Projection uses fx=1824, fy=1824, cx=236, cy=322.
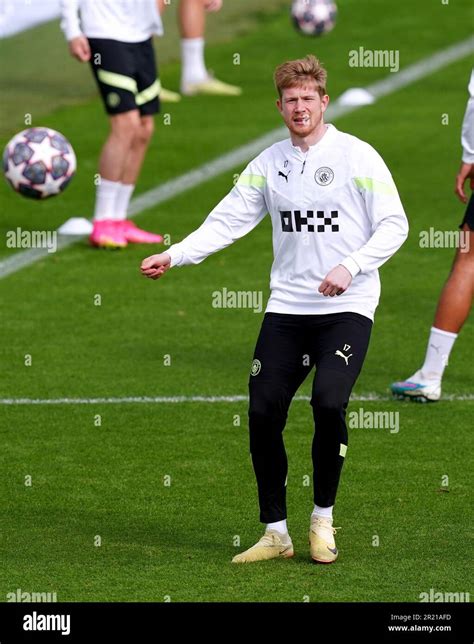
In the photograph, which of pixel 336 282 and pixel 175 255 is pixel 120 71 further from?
pixel 336 282

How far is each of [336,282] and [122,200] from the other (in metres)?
7.08

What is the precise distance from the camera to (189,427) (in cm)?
942

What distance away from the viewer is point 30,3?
22.2m

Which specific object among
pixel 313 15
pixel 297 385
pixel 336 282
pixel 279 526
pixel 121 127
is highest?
pixel 313 15

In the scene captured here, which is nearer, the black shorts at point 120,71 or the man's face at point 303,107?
the man's face at point 303,107

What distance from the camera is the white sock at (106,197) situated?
1376cm

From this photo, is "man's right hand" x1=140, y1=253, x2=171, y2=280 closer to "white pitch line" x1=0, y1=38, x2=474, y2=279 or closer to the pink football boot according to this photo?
"white pitch line" x1=0, y1=38, x2=474, y2=279

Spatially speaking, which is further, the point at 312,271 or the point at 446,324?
the point at 446,324

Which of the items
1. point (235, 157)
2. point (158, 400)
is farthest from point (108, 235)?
point (158, 400)

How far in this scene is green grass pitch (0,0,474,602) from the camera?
7.16m

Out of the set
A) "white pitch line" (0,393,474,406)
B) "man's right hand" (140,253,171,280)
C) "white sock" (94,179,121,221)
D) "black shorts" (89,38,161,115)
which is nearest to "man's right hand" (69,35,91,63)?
"black shorts" (89,38,161,115)

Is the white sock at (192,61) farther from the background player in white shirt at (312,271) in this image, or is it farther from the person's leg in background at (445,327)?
the background player in white shirt at (312,271)

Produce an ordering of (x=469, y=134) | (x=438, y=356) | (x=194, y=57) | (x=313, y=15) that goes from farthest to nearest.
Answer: (x=313, y=15), (x=194, y=57), (x=438, y=356), (x=469, y=134)

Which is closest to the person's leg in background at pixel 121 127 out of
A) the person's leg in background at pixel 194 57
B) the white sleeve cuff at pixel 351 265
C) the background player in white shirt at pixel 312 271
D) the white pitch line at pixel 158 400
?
the white pitch line at pixel 158 400
